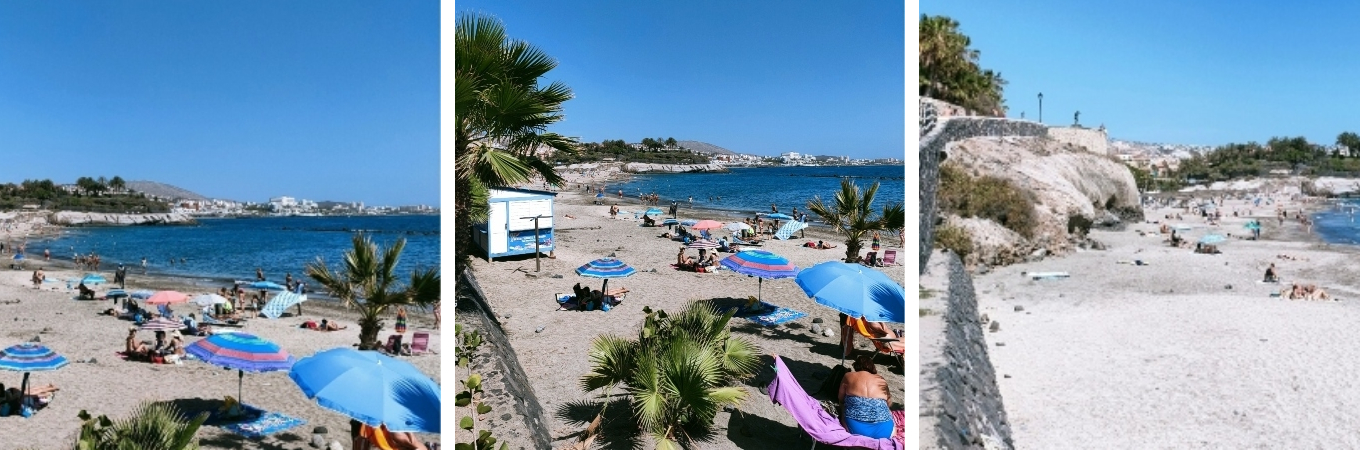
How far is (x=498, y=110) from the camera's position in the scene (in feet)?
12.1

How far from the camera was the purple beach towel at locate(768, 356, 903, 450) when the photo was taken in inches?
133

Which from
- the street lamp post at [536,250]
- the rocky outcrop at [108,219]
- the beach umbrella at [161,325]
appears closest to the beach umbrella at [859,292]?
the street lamp post at [536,250]

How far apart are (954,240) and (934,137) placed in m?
1.77

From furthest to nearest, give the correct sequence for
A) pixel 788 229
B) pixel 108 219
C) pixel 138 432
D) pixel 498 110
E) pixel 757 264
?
pixel 108 219
pixel 757 264
pixel 788 229
pixel 498 110
pixel 138 432

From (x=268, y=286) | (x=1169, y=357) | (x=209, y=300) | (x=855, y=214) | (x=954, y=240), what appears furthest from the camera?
(x=954, y=240)

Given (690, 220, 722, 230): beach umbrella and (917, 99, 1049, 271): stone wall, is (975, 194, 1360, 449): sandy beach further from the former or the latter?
(690, 220, 722, 230): beach umbrella

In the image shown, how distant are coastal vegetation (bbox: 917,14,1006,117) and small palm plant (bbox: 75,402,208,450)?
53.6ft

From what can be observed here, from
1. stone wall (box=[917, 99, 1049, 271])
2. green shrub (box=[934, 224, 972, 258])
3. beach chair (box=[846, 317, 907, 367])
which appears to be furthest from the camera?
green shrub (box=[934, 224, 972, 258])

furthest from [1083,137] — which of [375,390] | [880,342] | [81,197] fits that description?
[81,197]

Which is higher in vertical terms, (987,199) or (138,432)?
A: (987,199)

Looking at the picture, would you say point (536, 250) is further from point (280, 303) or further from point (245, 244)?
point (245, 244)

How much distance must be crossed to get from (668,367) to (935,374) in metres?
1.99

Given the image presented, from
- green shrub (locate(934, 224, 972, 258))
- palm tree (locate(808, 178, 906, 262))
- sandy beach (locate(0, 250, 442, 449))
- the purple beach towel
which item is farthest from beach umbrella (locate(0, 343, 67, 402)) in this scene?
green shrub (locate(934, 224, 972, 258))

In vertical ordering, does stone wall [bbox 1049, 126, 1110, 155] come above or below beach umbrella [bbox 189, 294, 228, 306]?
above
